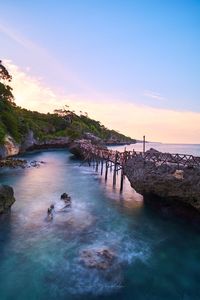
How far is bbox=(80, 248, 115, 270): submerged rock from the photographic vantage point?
13.3m

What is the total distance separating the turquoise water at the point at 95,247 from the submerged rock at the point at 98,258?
0.35m

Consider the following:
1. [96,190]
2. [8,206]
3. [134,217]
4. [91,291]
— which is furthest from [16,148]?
[91,291]

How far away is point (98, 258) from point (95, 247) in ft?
5.84

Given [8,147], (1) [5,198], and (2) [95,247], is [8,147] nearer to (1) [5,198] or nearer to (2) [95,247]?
(1) [5,198]

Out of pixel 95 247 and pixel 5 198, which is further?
pixel 5 198

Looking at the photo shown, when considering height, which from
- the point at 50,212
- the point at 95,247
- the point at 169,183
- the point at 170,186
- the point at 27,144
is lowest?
the point at 95,247

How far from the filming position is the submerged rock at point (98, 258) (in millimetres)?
13344

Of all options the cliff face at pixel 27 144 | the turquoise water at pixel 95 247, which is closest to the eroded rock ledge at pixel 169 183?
the turquoise water at pixel 95 247

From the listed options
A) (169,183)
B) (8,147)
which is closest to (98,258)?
(169,183)

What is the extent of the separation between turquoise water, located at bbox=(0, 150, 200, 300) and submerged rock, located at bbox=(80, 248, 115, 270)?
347 millimetres

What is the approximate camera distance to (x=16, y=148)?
176 feet

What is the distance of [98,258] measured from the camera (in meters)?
13.9

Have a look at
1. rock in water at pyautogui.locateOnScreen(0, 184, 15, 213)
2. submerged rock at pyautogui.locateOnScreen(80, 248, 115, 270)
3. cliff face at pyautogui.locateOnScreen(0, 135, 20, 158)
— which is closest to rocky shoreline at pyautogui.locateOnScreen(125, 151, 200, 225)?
submerged rock at pyautogui.locateOnScreen(80, 248, 115, 270)

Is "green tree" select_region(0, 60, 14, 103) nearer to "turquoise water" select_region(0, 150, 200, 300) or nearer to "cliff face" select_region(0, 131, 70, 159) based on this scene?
"cliff face" select_region(0, 131, 70, 159)
